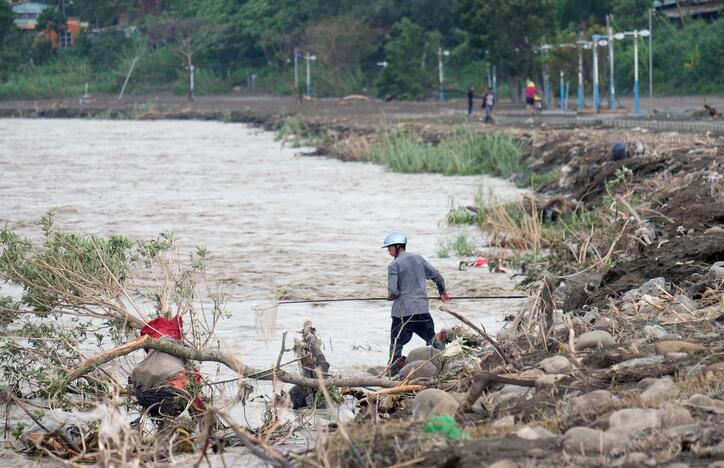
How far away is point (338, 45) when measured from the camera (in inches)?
2859

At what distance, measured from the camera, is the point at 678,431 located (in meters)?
5.93

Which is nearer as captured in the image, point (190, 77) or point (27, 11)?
point (190, 77)

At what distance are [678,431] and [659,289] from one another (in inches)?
168

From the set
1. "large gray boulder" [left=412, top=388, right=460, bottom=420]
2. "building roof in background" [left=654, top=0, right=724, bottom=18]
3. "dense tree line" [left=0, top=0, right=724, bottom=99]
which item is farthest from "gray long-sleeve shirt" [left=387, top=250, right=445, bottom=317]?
"building roof in background" [left=654, top=0, right=724, bottom=18]

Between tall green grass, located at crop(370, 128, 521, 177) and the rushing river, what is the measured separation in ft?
1.35

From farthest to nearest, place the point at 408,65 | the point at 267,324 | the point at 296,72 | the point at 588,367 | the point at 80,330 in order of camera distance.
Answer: the point at 296,72, the point at 408,65, the point at 267,324, the point at 80,330, the point at 588,367

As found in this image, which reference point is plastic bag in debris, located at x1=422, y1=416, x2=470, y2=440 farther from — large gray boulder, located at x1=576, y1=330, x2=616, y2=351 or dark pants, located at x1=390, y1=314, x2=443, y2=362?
dark pants, located at x1=390, y1=314, x2=443, y2=362

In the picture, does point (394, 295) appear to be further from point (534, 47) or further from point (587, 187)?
point (534, 47)

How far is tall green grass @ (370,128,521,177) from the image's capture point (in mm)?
29880

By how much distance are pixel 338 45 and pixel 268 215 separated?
49828 mm

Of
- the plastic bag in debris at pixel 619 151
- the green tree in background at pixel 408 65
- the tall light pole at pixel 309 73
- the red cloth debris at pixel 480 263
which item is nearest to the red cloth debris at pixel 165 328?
the red cloth debris at pixel 480 263

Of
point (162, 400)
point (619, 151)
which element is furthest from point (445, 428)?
point (619, 151)

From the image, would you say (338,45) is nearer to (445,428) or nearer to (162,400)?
(162,400)

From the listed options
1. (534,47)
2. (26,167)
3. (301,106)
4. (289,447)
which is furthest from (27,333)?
(301,106)
